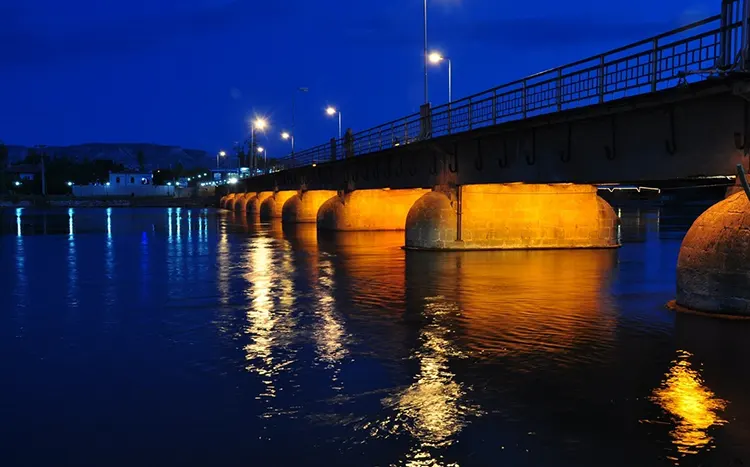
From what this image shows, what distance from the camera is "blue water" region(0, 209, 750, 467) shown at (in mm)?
8117

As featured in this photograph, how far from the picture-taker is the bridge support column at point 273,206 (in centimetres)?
7975

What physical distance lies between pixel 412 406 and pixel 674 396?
3.70 meters

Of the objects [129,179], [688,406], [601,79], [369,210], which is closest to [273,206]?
[369,210]

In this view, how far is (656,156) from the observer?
1841 cm

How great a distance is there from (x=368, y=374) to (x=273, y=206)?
70.3m

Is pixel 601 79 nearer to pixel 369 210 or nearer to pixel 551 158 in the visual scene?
pixel 551 158

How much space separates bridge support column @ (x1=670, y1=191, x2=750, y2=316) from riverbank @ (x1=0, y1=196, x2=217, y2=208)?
135817 millimetres

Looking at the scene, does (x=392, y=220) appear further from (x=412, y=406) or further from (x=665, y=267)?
(x=412, y=406)

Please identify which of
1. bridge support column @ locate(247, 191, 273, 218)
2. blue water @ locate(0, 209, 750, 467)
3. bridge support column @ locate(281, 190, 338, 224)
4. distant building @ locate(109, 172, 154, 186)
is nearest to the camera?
blue water @ locate(0, 209, 750, 467)

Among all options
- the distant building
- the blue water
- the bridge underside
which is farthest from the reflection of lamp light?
the distant building

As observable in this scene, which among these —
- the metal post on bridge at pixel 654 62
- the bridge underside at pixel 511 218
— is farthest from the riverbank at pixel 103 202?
the metal post on bridge at pixel 654 62

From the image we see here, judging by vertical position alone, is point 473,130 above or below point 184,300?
above

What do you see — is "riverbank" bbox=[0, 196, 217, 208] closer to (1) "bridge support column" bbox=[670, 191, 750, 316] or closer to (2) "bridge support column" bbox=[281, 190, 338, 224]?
(2) "bridge support column" bbox=[281, 190, 338, 224]

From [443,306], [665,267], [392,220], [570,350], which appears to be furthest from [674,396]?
[392,220]
